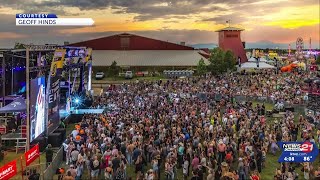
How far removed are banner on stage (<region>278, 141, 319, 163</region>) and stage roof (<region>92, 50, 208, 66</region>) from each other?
5860 cm

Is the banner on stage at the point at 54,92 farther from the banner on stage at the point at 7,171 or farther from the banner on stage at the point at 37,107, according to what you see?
the banner on stage at the point at 7,171

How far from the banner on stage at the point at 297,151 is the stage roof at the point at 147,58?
58.6 meters

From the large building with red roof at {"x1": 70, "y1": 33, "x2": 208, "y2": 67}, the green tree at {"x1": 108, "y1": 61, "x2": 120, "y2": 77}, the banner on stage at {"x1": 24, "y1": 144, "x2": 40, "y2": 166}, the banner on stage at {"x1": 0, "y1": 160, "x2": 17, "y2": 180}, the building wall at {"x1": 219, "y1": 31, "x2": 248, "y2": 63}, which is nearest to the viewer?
the banner on stage at {"x1": 0, "y1": 160, "x2": 17, "y2": 180}

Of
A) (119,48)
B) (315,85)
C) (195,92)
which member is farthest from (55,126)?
(119,48)

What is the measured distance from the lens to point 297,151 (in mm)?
11656

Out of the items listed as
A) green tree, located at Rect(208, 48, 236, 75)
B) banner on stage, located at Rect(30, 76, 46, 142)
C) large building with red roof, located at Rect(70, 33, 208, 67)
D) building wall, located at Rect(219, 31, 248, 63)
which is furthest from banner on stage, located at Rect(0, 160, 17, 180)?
building wall, located at Rect(219, 31, 248, 63)

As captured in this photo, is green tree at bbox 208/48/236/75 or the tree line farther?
green tree at bbox 208/48/236/75

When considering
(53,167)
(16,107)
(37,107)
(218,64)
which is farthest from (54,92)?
(218,64)

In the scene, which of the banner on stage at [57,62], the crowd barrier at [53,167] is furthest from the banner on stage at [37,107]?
the crowd barrier at [53,167]

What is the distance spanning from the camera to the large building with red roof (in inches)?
2795

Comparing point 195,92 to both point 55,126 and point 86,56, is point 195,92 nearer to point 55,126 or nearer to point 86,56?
point 86,56

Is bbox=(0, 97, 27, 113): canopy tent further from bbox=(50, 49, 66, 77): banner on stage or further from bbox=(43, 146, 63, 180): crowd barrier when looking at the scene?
bbox=(43, 146, 63, 180): crowd barrier

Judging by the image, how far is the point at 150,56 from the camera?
2926 inches

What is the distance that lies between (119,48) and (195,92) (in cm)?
4501
